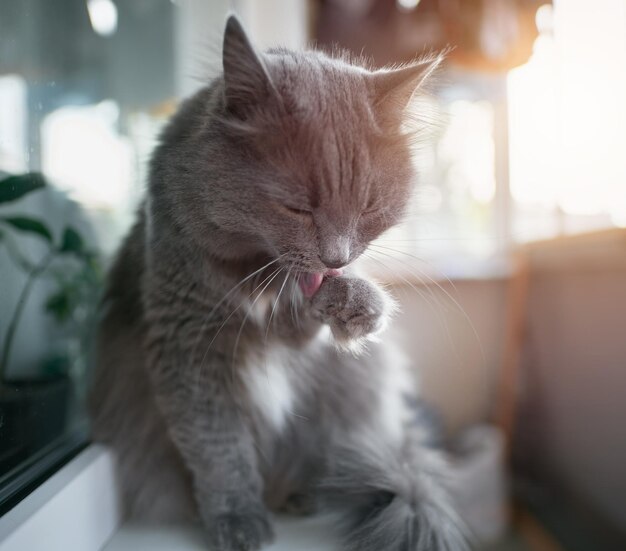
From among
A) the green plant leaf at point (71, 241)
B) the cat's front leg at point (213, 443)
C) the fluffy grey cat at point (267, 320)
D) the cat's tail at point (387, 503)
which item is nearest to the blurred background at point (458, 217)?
the green plant leaf at point (71, 241)

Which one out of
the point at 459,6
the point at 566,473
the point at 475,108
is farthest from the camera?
the point at 475,108

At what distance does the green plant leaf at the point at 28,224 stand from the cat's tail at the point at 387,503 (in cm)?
71

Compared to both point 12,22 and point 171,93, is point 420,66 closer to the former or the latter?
point 12,22

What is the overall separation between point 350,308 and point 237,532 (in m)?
0.44

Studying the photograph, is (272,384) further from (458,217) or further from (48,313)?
(458,217)

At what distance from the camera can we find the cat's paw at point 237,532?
0.81m

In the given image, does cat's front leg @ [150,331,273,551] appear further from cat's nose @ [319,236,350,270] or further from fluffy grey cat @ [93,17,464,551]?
cat's nose @ [319,236,350,270]

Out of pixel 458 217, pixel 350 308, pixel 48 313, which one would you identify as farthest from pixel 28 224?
pixel 458 217

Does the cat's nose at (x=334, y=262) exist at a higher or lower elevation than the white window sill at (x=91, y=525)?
higher

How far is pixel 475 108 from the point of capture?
2.11 m

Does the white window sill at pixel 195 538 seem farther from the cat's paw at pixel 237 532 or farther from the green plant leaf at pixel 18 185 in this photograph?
the green plant leaf at pixel 18 185

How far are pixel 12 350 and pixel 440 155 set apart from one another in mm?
1576

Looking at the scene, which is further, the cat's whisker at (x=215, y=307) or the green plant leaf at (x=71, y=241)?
the green plant leaf at (x=71, y=241)

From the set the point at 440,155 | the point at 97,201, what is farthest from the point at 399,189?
the point at 440,155
